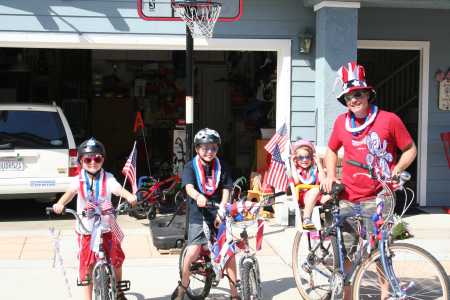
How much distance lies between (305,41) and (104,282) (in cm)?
559

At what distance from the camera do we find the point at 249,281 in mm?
4949

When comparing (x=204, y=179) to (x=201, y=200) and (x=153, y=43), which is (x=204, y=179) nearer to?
(x=201, y=200)

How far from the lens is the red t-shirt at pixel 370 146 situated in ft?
16.0

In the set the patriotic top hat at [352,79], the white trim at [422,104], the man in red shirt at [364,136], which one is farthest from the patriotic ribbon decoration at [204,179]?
the white trim at [422,104]

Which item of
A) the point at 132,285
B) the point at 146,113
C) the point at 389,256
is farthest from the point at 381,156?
the point at 146,113

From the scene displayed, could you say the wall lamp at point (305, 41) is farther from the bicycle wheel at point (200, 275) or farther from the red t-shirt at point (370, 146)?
the bicycle wheel at point (200, 275)

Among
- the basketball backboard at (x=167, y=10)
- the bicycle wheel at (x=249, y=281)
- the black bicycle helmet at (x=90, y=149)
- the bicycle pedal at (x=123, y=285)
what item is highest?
the basketball backboard at (x=167, y=10)

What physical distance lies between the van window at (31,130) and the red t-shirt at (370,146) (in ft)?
16.9

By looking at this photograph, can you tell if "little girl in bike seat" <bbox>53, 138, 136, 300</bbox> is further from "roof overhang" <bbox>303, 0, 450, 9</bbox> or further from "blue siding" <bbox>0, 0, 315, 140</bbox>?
"roof overhang" <bbox>303, 0, 450, 9</bbox>

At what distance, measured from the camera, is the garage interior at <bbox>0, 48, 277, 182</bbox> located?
14.9 meters

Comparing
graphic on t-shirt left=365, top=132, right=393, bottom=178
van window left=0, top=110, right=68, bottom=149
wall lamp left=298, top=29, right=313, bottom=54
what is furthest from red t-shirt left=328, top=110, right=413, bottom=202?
van window left=0, top=110, right=68, bottom=149

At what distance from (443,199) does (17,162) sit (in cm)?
642

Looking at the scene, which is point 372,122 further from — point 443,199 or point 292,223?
point 443,199

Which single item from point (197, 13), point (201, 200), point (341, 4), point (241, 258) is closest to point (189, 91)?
point (197, 13)
